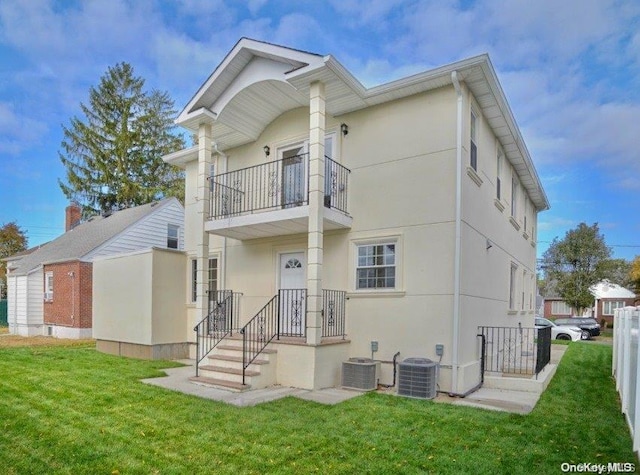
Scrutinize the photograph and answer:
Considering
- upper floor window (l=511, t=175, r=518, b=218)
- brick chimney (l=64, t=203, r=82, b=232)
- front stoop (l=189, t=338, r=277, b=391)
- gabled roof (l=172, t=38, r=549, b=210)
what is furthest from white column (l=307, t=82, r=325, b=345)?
brick chimney (l=64, t=203, r=82, b=232)

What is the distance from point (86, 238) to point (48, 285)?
8.98 ft

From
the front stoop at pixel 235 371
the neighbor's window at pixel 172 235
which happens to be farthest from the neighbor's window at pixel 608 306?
the front stoop at pixel 235 371

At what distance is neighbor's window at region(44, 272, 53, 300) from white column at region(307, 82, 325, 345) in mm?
17186

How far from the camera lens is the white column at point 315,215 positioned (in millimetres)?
7871

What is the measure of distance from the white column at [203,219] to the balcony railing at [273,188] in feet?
0.82

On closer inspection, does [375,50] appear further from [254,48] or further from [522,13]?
[254,48]

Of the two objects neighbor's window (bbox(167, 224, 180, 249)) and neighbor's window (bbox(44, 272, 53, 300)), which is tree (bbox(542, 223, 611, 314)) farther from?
neighbor's window (bbox(44, 272, 53, 300))

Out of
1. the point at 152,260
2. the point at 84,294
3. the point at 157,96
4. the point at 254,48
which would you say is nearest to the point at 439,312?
the point at 254,48

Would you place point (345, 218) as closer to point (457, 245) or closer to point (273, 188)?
point (273, 188)

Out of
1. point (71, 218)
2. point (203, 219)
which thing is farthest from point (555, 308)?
point (71, 218)

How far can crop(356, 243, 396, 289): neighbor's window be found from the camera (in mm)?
8594

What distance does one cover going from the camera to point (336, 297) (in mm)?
8922

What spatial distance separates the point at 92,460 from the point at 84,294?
15582 millimetres

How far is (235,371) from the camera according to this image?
26.3ft
